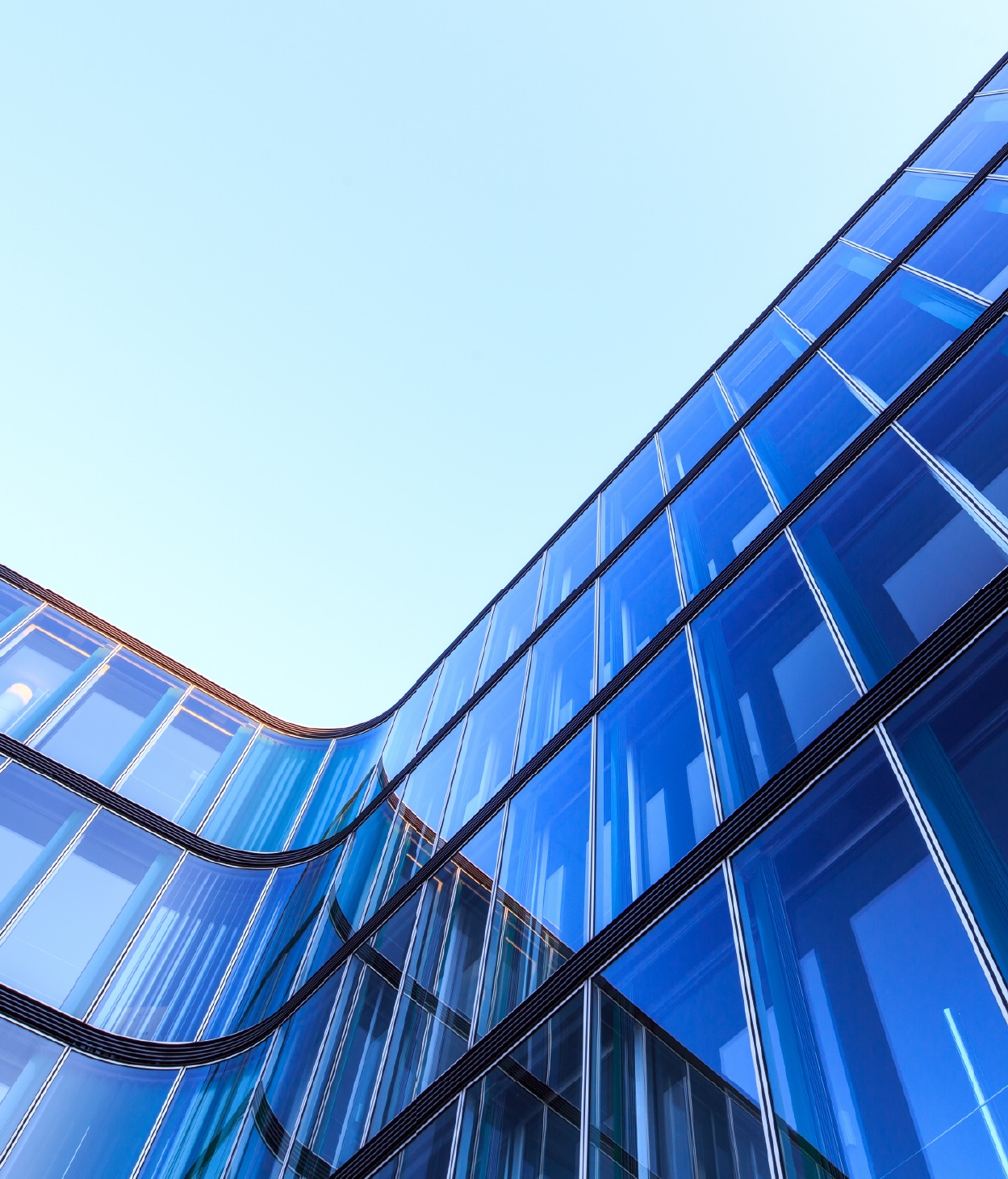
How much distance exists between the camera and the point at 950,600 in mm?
8266

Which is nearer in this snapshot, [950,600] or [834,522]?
[950,600]

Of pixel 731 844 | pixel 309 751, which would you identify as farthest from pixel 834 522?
pixel 309 751

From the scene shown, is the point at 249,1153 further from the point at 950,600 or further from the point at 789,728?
the point at 950,600

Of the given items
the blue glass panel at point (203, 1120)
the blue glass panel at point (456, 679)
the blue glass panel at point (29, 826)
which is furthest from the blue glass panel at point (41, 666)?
the blue glass panel at point (456, 679)

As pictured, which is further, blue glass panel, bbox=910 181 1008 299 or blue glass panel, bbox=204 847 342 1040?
blue glass panel, bbox=204 847 342 1040

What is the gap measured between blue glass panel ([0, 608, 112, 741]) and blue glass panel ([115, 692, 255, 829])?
2.03 metres

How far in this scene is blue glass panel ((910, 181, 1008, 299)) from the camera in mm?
12195

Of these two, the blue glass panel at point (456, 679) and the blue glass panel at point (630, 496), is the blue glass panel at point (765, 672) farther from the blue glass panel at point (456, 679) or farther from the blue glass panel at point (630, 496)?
the blue glass panel at point (456, 679)

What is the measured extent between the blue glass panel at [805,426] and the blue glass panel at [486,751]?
223 inches

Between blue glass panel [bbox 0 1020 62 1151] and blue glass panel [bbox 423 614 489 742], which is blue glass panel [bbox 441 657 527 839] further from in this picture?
blue glass panel [bbox 0 1020 62 1151]

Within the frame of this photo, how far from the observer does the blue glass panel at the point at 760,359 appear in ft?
57.4

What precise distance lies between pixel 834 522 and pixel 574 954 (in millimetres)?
5693

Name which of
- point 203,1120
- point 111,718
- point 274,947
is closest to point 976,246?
point 274,947

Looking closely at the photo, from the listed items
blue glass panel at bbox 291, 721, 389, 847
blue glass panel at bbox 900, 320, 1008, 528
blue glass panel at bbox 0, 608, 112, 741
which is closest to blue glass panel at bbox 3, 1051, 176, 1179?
blue glass panel at bbox 291, 721, 389, 847
